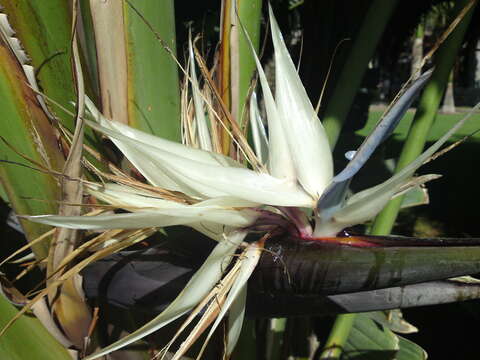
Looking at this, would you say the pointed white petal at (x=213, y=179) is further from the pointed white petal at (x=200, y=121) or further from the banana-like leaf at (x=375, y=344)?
the banana-like leaf at (x=375, y=344)

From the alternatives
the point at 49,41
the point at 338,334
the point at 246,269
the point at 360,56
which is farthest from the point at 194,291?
the point at 338,334

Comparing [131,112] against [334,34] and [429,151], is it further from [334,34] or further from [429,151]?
[334,34]

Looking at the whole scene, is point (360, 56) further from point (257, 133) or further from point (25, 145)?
point (25, 145)

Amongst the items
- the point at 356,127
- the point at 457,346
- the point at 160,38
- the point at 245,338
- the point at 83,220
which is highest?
the point at 160,38

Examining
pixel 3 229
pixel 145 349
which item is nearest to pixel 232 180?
pixel 145 349

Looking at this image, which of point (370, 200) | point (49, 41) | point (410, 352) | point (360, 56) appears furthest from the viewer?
point (410, 352)

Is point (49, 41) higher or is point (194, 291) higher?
point (49, 41)
